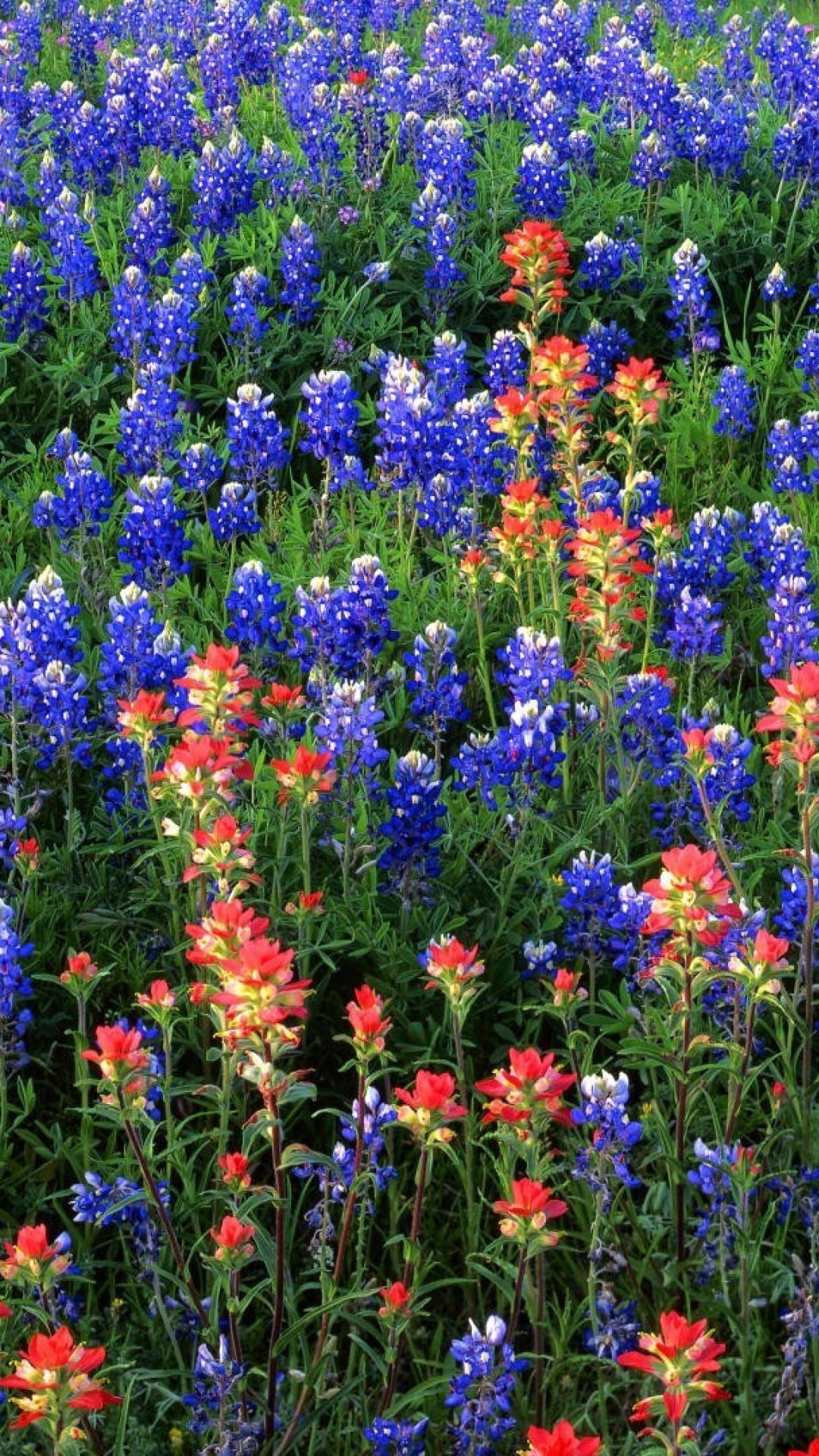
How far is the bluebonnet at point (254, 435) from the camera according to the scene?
4.47m

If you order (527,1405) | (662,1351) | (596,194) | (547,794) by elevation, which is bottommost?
(662,1351)

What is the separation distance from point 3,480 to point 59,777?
1.70 metres

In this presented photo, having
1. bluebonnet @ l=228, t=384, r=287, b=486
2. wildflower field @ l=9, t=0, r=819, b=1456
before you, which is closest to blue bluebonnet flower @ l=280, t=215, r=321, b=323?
wildflower field @ l=9, t=0, r=819, b=1456

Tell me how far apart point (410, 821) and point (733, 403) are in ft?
7.83

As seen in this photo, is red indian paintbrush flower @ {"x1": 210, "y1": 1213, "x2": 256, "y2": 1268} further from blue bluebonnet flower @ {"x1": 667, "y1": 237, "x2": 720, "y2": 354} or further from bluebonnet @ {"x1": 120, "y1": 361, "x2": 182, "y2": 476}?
blue bluebonnet flower @ {"x1": 667, "y1": 237, "x2": 720, "y2": 354}

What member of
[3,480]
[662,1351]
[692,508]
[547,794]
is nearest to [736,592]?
[692,508]

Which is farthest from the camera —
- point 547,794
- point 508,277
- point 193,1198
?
point 508,277

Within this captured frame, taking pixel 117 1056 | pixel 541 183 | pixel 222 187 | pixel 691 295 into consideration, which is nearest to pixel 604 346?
pixel 691 295

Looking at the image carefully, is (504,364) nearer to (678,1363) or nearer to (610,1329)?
(610,1329)

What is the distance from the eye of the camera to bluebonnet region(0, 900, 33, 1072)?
9.07 feet

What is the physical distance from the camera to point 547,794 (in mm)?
3592

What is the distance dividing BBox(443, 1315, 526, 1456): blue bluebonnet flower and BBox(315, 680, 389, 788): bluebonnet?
1.24 meters

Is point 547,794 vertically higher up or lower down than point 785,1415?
higher up

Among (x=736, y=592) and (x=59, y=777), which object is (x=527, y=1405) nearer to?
(x=59, y=777)
